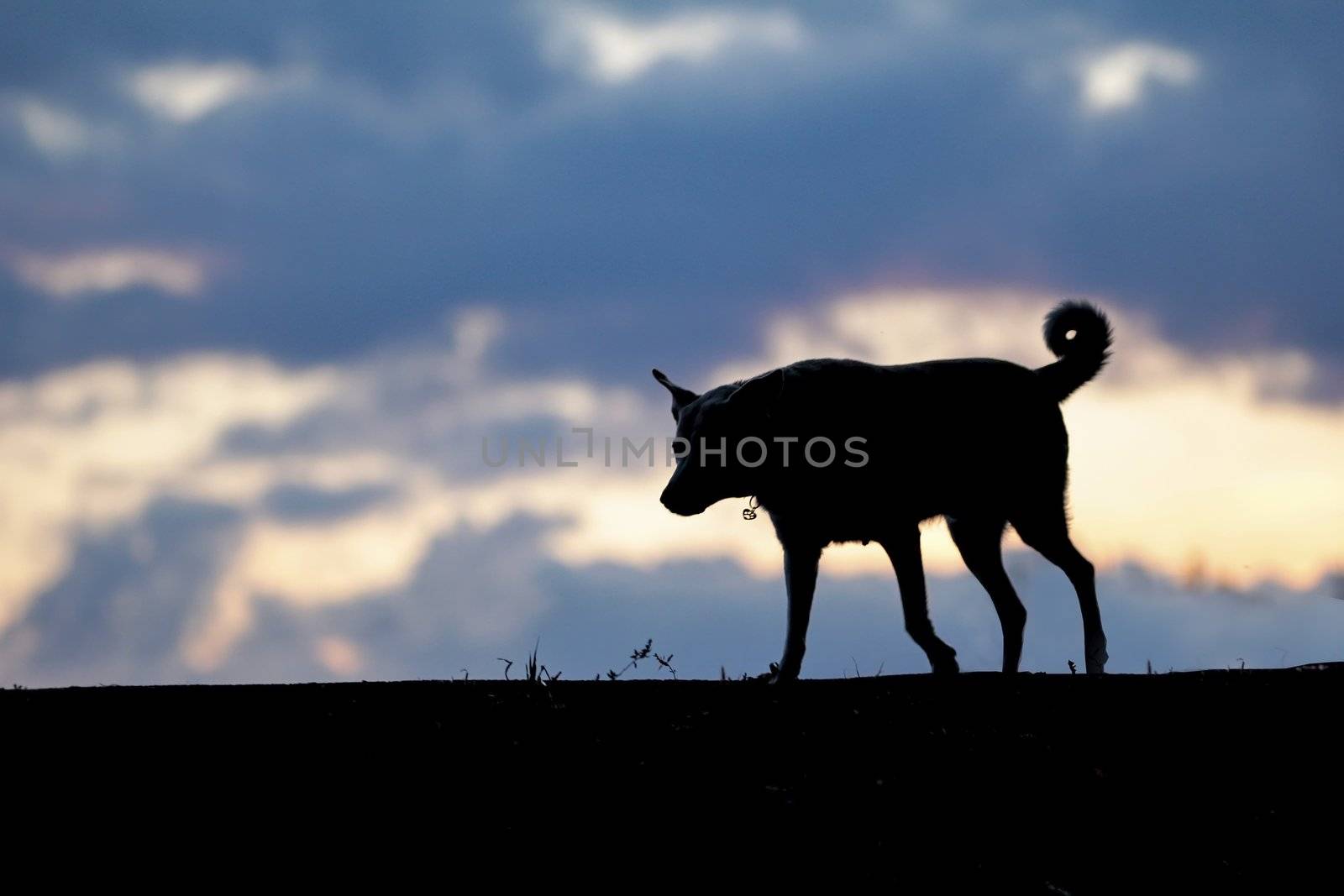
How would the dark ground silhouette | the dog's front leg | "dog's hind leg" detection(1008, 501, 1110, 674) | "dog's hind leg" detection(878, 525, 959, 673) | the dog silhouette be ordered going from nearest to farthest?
the dark ground silhouette
the dog's front leg
the dog silhouette
"dog's hind leg" detection(878, 525, 959, 673)
"dog's hind leg" detection(1008, 501, 1110, 674)

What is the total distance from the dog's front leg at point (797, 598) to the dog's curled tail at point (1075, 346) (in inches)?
117

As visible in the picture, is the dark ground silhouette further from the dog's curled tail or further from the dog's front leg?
the dog's curled tail

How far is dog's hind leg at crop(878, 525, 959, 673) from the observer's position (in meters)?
8.55

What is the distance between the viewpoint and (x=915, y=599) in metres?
8.57

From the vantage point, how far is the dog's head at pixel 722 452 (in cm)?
827

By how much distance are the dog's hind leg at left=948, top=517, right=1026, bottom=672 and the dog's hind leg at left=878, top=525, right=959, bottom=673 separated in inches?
27.0

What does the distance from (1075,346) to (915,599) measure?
2.83 m

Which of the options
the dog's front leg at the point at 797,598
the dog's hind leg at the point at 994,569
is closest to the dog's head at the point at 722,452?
the dog's front leg at the point at 797,598

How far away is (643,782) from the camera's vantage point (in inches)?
195

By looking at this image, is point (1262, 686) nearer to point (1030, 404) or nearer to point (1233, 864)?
point (1233, 864)

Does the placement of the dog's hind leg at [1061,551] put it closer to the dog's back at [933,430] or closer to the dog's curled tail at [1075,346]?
the dog's back at [933,430]

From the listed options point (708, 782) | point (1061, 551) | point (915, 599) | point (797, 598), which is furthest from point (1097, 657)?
point (708, 782)

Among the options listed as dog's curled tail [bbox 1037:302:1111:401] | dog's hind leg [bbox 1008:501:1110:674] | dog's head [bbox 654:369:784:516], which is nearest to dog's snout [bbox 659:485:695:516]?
dog's head [bbox 654:369:784:516]

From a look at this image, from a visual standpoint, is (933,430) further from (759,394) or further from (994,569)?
(759,394)
